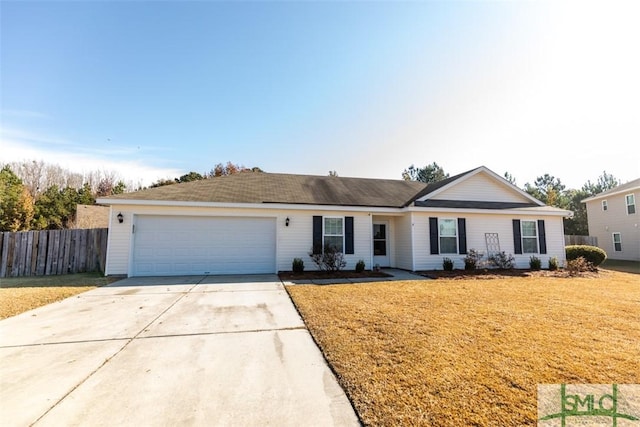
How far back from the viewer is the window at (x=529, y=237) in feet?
41.4

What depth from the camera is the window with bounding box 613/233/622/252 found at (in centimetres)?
1870

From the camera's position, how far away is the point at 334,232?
1164 cm

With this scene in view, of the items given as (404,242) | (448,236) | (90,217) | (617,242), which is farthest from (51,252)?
(617,242)

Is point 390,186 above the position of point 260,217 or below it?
above

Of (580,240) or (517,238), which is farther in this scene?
(580,240)

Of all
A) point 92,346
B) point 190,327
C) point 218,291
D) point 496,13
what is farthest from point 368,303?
point 496,13

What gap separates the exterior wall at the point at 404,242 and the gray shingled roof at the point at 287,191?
839 millimetres

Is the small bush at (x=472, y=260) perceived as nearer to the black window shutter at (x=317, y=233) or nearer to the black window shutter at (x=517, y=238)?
the black window shutter at (x=517, y=238)

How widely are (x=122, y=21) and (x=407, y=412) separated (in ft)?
36.2

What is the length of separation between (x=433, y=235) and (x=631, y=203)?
1664 centimetres

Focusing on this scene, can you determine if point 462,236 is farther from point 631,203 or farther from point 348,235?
point 631,203

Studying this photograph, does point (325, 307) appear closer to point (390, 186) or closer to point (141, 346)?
point (141, 346)

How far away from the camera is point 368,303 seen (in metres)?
6.12

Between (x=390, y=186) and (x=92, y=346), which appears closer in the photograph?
(x=92, y=346)
